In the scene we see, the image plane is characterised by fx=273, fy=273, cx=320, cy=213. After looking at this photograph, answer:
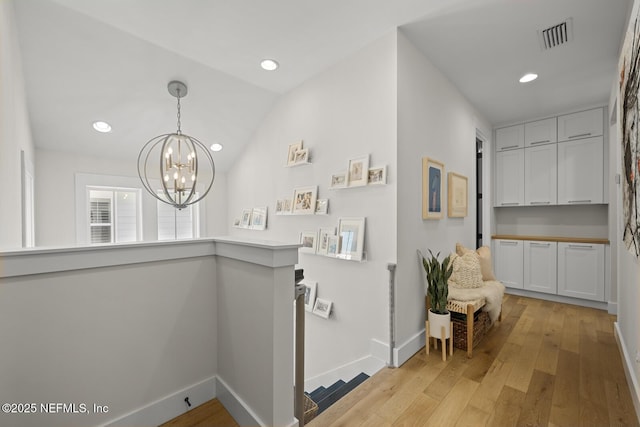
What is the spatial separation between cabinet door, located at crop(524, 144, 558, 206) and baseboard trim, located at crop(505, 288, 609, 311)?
1.25 m

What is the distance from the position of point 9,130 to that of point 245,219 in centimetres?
260

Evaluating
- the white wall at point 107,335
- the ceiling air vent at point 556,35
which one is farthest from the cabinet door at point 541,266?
the white wall at point 107,335

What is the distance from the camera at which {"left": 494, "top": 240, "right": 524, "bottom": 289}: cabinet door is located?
389cm

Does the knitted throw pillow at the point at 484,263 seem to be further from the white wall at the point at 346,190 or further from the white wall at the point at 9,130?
the white wall at the point at 9,130

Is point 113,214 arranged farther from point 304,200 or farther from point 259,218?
point 304,200

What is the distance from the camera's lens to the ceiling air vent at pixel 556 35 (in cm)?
214

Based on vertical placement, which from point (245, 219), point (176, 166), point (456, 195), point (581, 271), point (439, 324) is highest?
point (176, 166)

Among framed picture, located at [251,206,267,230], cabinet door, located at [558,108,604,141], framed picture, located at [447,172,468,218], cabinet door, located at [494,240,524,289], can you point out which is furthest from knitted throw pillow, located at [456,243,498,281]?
framed picture, located at [251,206,267,230]

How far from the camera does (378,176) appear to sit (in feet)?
7.49

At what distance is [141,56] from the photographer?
2.60m

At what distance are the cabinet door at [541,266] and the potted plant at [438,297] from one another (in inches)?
93.1

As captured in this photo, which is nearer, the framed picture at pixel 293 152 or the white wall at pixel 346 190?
the white wall at pixel 346 190

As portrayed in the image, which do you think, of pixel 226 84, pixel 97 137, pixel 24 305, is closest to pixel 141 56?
pixel 226 84

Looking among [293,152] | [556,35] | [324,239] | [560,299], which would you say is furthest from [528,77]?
[560,299]
